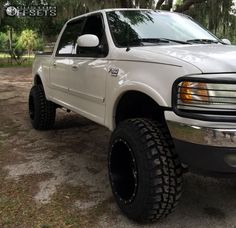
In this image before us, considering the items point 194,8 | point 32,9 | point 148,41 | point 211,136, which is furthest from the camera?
point 32,9

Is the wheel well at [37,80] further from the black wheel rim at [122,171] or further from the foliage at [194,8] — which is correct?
the foliage at [194,8]

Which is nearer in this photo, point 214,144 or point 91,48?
point 214,144

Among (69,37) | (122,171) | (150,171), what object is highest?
(69,37)

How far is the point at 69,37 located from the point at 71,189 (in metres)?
2.39

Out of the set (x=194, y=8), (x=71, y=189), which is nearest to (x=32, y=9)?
(x=194, y=8)

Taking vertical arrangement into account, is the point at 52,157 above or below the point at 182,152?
below

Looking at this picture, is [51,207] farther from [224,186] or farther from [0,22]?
[0,22]

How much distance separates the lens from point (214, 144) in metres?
2.73

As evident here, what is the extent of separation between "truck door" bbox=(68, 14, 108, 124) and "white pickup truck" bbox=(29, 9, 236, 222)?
1 cm

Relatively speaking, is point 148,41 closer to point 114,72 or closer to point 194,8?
point 114,72

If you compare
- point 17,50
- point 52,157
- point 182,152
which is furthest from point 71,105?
point 17,50

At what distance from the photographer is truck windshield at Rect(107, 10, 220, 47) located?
13.3ft

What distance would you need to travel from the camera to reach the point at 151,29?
4230 mm

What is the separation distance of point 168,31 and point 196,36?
31 centimetres
